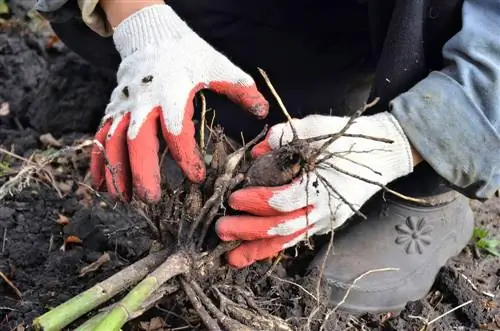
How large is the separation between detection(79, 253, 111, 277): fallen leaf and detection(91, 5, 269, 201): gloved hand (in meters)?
0.24

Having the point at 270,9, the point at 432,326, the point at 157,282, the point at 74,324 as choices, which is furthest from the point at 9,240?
the point at 432,326

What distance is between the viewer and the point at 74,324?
1599 millimetres

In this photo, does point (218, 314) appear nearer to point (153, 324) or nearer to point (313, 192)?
point (153, 324)

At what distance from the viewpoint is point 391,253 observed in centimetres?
189

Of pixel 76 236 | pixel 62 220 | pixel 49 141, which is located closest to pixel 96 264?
pixel 76 236

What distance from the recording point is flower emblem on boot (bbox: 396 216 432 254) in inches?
75.2

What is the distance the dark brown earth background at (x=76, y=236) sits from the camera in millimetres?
1726

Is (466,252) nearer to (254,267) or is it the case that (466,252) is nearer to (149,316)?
(254,267)

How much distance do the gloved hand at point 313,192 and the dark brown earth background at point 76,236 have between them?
0.60 feet

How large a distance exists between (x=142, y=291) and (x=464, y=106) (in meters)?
0.82

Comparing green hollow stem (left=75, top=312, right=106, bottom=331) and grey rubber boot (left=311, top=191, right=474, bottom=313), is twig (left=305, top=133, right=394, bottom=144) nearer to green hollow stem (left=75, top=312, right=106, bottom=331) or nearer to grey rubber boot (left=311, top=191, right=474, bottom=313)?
grey rubber boot (left=311, top=191, right=474, bottom=313)

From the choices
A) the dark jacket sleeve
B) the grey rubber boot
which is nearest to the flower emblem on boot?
the grey rubber boot

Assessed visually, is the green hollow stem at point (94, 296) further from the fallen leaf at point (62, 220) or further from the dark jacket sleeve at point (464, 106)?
the dark jacket sleeve at point (464, 106)

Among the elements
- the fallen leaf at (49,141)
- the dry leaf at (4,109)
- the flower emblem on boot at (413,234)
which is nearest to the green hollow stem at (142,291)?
the flower emblem on boot at (413,234)
